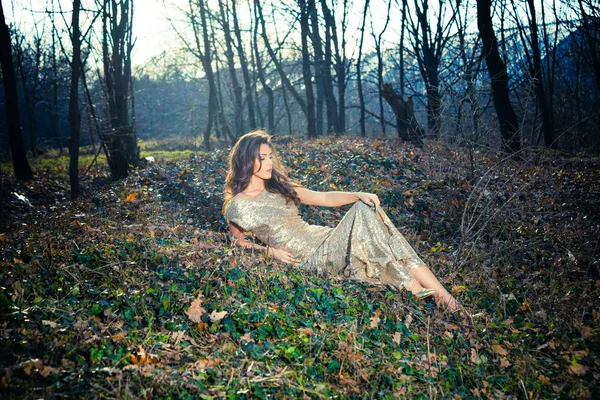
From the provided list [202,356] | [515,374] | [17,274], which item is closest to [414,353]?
[515,374]

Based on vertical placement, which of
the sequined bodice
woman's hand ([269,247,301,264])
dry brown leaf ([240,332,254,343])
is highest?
the sequined bodice

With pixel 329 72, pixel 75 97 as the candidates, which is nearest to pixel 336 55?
pixel 329 72

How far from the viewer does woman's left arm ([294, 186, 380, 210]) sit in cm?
451

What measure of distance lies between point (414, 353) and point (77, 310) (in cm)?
259

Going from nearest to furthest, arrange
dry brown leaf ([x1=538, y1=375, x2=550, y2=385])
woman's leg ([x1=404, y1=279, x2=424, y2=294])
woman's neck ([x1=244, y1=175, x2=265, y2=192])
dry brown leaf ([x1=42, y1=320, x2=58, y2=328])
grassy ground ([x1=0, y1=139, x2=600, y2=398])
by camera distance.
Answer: grassy ground ([x1=0, y1=139, x2=600, y2=398]), dry brown leaf ([x1=42, y1=320, x2=58, y2=328]), dry brown leaf ([x1=538, y1=375, x2=550, y2=385]), woman's leg ([x1=404, y1=279, x2=424, y2=294]), woman's neck ([x1=244, y1=175, x2=265, y2=192])

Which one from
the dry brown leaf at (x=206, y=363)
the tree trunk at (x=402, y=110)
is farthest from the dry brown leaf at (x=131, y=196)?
the tree trunk at (x=402, y=110)

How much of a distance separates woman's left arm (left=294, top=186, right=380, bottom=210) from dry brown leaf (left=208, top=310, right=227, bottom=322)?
181 cm

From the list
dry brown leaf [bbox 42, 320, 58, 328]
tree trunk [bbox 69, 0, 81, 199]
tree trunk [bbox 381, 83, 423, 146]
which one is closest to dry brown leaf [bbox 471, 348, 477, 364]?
dry brown leaf [bbox 42, 320, 58, 328]

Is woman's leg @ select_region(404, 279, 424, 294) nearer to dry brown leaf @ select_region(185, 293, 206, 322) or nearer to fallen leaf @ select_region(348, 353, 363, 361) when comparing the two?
fallen leaf @ select_region(348, 353, 363, 361)

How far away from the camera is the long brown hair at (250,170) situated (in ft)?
16.0

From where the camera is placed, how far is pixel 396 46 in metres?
21.1

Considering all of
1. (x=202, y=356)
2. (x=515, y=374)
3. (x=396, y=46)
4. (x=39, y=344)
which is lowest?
(x=515, y=374)

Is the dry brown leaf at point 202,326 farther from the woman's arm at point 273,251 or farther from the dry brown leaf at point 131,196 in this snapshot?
the dry brown leaf at point 131,196

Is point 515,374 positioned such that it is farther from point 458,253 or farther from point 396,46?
point 396,46
